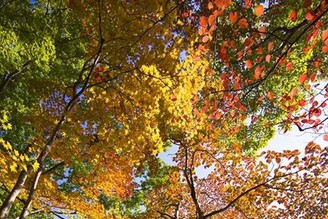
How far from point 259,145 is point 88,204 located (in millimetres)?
6897

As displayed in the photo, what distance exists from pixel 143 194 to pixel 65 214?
12.4ft

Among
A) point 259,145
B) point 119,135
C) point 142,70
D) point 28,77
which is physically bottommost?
point 119,135

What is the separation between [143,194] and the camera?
41.5 ft

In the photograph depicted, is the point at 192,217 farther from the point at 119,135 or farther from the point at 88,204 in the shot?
the point at 119,135

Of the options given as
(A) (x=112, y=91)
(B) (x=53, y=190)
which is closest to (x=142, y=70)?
(A) (x=112, y=91)

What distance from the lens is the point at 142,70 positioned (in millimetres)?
5188

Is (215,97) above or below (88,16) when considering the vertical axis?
above

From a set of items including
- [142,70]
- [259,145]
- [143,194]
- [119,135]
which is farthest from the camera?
[143,194]

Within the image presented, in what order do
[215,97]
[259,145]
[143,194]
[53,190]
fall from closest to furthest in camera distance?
1. [215,97]
2. [53,190]
3. [259,145]
4. [143,194]

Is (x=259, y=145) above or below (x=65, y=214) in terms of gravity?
above

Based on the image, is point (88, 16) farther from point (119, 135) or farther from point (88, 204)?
point (88, 204)

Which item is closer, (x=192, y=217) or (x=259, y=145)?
(x=259, y=145)

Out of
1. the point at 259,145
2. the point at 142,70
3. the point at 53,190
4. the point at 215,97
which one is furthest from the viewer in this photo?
the point at 259,145

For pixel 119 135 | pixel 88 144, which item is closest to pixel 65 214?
pixel 88 144
